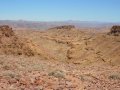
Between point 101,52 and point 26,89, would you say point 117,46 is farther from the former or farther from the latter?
point 26,89

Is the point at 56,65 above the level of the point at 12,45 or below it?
below

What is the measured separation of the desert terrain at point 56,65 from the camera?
11367 mm

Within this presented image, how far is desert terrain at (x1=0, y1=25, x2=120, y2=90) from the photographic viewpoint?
11.4 metres

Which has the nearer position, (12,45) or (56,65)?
(56,65)

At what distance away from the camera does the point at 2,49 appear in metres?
24.0

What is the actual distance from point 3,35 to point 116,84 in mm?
15945

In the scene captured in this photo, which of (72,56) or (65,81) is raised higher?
(65,81)

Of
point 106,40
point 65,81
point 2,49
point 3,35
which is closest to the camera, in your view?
point 65,81

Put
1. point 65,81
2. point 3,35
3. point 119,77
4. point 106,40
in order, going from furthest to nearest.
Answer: point 106,40 < point 3,35 < point 119,77 < point 65,81

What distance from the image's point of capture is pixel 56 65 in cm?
1859

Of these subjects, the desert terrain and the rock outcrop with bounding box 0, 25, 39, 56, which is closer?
the desert terrain

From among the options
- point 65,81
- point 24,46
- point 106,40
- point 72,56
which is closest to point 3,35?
point 24,46

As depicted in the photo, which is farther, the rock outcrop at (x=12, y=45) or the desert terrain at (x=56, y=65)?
the rock outcrop at (x=12, y=45)

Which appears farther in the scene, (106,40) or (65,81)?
(106,40)
